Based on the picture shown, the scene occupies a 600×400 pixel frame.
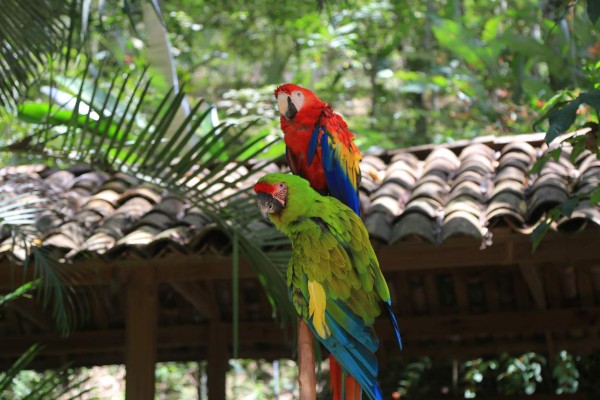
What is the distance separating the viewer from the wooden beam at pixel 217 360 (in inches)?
208

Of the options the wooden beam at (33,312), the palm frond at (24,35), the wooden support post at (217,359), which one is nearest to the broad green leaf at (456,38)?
the wooden support post at (217,359)

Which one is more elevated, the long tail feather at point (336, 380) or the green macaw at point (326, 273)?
the green macaw at point (326, 273)

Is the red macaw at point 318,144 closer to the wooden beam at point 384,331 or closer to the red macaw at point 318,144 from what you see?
the red macaw at point 318,144

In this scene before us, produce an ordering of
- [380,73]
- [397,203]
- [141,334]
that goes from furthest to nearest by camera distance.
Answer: [380,73], [141,334], [397,203]

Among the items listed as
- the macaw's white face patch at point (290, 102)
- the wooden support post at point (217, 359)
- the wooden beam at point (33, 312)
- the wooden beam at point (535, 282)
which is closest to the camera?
the macaw's white face patch at point (290, 102)

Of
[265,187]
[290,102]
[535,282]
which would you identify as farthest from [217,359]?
[265,187]

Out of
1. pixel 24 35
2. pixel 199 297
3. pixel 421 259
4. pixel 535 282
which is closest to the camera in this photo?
pixel 24 35

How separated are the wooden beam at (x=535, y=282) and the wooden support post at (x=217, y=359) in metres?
1.86

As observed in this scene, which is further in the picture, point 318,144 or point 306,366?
point 318,144

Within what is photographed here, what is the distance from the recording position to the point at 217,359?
17.4ft

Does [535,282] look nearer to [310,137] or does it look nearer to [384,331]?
[384,331]

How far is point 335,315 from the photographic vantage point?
223 centimetres

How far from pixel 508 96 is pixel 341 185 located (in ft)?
20.3

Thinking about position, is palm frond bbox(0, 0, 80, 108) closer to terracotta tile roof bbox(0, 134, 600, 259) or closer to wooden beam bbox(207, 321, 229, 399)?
terracotta tile roof bbox(0, 134, 600, 259)
